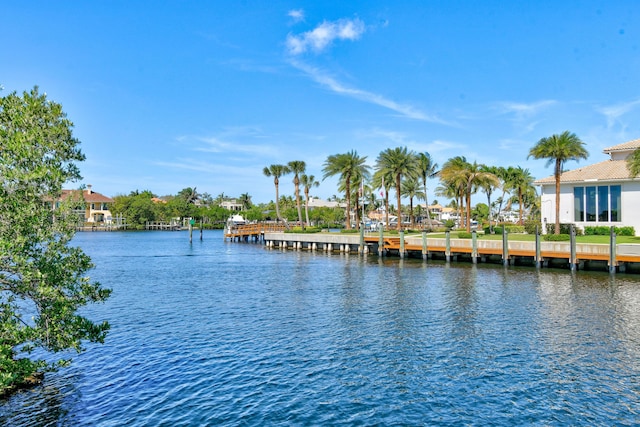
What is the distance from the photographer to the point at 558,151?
140 feet

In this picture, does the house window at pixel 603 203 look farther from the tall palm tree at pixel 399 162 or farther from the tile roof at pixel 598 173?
the tall palm tree at pixel 399 162

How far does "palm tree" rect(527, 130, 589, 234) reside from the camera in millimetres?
42656

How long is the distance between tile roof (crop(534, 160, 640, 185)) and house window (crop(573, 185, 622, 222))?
44.2 inches

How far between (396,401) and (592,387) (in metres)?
5.67

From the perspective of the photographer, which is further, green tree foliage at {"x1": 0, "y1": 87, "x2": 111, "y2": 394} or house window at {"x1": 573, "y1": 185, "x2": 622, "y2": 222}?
house window at {"x1": 573, "y1": 185, "x2": 622, "y2": 222}

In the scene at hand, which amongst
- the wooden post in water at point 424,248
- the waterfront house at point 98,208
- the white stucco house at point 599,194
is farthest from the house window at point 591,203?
the waterfront house at point 98,208

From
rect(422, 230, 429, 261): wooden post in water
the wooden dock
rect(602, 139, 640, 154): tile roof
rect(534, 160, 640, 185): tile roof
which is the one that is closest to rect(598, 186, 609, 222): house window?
rect(534, 160, 640, 185): tile roof

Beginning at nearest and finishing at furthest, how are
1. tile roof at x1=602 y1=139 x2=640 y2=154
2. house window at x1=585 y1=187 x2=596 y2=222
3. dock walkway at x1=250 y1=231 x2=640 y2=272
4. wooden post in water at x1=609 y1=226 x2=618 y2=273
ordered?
wooden post in water at x1=609 y1=226 x2=618 y2=273 < dock walkway at x1=250 y1=231 x2=640 y2=272 < house window at x1=585 y1=187 x2=596 y2=222 < tile roof at x1=602 y1=139 x2=640 y2=154

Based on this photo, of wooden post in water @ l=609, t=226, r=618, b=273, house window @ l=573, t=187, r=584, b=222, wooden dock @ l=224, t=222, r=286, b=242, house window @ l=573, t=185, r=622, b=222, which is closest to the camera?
wooden post in water @ l=609, t=226, r=618, b=273

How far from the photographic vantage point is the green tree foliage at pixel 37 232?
36.4ft

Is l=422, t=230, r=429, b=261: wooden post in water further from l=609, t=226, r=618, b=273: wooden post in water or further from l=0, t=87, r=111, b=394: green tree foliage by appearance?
l=0, t=87, r=111, b=394: green tree foliage

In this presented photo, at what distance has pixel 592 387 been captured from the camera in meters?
12.7

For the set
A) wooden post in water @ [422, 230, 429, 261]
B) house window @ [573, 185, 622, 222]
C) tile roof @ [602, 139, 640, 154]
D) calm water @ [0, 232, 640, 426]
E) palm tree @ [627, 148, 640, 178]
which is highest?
tile roof @ [602, 139, 640, 154]

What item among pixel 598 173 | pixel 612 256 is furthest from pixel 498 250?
pixel 598 173
